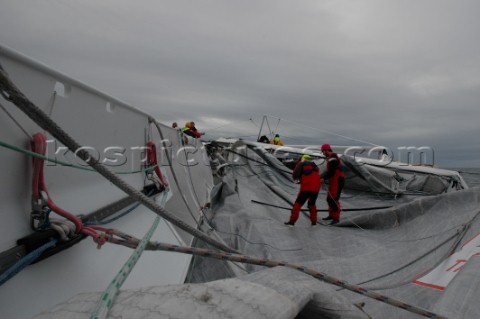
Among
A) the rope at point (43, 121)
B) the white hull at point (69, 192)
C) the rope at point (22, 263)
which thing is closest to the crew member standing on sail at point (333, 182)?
the white hull at point (69, 192)

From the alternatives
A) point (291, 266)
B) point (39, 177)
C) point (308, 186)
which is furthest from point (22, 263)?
point (308, 186)

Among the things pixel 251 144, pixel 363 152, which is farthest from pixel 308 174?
pixel 363 152

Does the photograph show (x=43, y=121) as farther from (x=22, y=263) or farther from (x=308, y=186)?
(x=308, y=186)

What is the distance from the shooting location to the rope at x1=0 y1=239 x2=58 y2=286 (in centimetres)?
89

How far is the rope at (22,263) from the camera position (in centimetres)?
89

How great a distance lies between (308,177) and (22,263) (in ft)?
14.0

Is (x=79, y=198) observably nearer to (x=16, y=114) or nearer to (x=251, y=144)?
(x=16, y=114)

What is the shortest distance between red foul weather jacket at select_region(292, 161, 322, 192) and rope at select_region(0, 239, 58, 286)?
4070mm

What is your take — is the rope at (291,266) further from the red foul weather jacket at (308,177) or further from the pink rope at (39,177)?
the red foul weather jacket at (308,177)

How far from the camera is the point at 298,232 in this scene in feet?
12.8

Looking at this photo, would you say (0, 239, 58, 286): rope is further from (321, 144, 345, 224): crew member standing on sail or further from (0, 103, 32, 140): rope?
(321, 144, 345, 224): crew member standing on sail

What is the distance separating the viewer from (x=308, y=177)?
15.9 feet

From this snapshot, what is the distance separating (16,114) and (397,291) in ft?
7.39

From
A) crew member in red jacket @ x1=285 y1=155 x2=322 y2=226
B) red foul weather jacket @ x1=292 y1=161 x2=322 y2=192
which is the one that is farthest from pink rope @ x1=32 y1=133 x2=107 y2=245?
red foul weather jacket @ x1=292 y1=161 x2=322 y2=192
